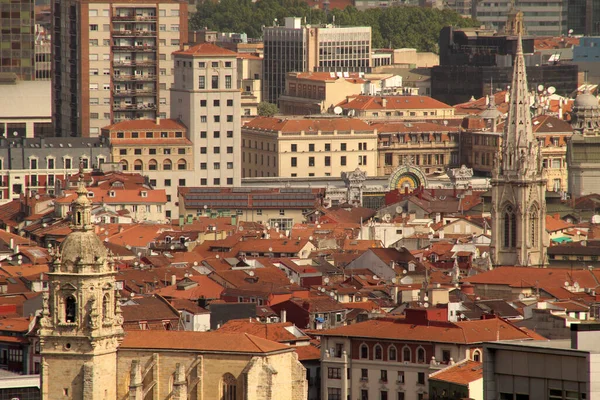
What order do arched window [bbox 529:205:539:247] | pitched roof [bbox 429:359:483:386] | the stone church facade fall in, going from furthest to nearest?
1. arched window [bbox 529:205:539:247]
2. pitched roof [bbox 429:359:483:386]
3. the stone church facade

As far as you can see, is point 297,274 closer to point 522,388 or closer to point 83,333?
point 83,333

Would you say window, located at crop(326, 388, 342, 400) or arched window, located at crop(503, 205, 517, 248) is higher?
arched window, located at crop(503, 205, 517, 248)

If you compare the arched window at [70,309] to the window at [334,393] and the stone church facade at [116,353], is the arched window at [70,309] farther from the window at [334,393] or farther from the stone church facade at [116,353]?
the window at [334,393]

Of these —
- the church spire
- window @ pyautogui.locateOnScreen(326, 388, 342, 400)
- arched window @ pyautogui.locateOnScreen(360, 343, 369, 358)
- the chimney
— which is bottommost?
window @ pyautogui.locateOnScreen(326, 388, 342, 400)

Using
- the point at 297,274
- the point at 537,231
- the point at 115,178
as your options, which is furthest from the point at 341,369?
the point at 115,178

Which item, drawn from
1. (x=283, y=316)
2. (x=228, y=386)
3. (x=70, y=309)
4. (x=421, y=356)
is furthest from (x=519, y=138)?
(x=70, y=309)

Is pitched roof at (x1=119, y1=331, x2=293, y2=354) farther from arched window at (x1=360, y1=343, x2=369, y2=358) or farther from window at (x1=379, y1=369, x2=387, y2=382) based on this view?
arched window at (x1=360, y1=343, x2=369, y2=358)

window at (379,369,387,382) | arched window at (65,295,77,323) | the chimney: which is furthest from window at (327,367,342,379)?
arched window at (65,295,77,323)
